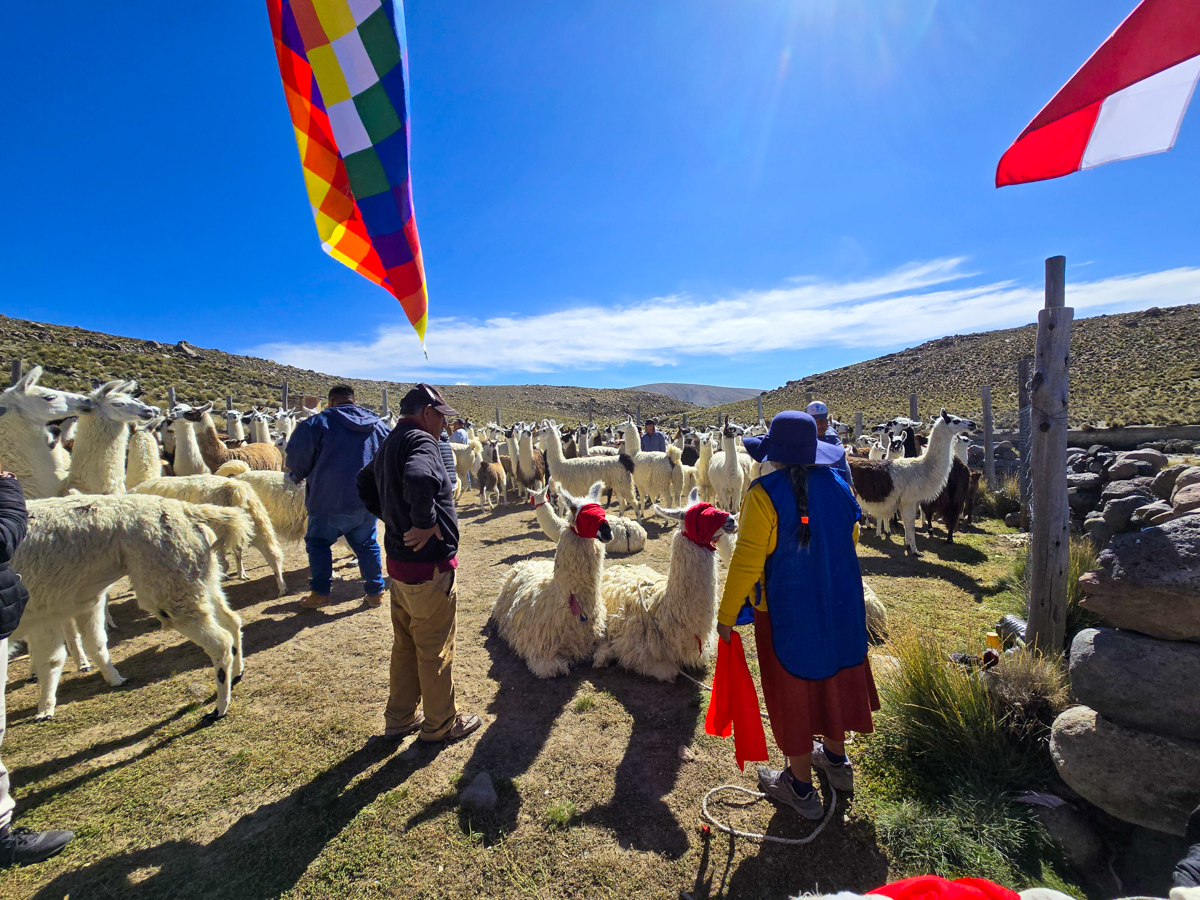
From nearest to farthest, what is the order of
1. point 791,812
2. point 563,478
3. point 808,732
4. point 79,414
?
1. point 808,732
2. point 791,812
3. point 79,414
4. point 563,478

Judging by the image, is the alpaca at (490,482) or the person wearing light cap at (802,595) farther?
the alpaca at (490,482)

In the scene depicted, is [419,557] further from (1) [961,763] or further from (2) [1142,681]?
(2) [1142,681]

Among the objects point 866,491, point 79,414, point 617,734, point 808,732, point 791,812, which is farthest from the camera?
point 866,491

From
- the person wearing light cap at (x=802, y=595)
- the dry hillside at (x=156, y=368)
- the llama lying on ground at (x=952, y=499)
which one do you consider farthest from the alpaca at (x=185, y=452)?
the dry hillside at (x=156, y=368)

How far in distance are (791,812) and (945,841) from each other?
0.63m

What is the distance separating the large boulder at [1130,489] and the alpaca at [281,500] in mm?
9429

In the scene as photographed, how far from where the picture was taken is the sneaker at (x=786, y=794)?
Answer: 2150 millimetres

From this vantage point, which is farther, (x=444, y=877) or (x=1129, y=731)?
(x=444, y=877)

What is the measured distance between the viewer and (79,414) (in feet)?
13.9

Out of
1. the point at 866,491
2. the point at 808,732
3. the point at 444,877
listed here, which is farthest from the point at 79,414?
the point at 866,491

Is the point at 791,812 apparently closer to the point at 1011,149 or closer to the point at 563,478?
the point at 1011,149

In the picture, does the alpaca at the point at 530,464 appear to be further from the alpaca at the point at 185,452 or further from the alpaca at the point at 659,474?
the alpaca at the point at 185,452

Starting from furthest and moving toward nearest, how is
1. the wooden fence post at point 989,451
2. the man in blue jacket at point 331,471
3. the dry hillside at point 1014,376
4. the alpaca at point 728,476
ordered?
the dry hillside at point 1014,376 → the wooden fence post at point 989,451 → the alpaca at point 728,476 → the man in blue jacket at point 331,471

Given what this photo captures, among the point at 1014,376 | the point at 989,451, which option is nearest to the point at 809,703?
the point at 989,451
